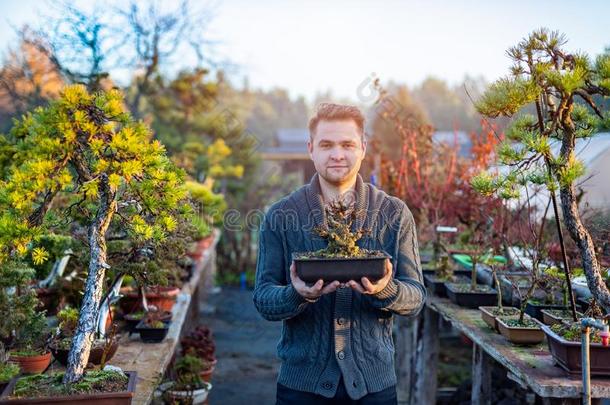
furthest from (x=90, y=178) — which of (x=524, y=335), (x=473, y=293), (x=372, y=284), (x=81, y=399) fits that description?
(x=473, y=293)

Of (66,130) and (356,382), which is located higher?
(66,130)

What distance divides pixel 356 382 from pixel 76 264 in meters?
2.61

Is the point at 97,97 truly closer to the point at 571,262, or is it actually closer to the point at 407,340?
the point at 571,262

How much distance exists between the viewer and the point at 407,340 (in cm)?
619

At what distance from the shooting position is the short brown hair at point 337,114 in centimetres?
245

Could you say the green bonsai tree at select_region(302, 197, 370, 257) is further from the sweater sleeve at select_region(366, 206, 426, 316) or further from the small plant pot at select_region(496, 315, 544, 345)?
the small plant pot at select_region(496, 315, 544, 345)

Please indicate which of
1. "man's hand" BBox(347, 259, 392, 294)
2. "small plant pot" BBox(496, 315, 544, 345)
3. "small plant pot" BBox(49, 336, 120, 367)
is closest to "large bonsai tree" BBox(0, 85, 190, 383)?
"small plant pot" BBox(49, 336, 120, 367)

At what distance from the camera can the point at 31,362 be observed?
2.98m

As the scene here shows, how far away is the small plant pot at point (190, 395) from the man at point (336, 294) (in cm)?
261

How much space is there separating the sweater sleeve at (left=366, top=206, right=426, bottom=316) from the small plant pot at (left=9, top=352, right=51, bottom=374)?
1.63m

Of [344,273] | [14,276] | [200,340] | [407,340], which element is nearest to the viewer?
[344,273]

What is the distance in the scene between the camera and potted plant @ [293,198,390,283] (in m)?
2.16

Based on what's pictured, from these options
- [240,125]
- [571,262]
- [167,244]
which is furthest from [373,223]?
[240,125]

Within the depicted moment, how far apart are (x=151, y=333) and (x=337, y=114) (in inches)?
82.3
